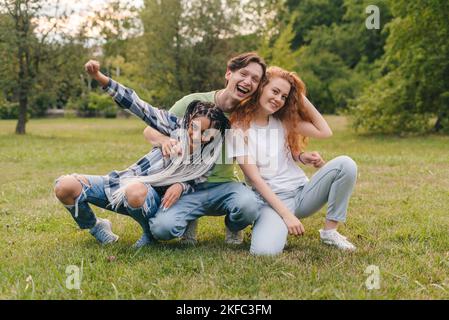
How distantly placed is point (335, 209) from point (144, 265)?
1336 mm

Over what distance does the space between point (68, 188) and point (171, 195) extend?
2.05ft

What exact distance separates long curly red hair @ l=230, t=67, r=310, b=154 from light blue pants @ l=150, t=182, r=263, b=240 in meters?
0.45

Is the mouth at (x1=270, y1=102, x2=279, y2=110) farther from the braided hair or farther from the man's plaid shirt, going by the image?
the man's plaid shirt

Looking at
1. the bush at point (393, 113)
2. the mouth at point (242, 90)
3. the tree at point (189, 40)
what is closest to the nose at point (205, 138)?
the mouth at point (242, 90)

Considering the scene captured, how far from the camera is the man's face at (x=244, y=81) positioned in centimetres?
341

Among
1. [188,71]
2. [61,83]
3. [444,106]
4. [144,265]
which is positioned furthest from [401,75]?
[144,265]

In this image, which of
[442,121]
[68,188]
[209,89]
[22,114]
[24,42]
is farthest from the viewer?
[209,89]

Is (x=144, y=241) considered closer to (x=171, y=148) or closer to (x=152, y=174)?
(x=152, y=174)

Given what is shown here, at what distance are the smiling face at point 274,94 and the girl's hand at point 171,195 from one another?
31.1 inches

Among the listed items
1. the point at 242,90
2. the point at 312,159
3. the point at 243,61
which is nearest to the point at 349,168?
the point at 312,159

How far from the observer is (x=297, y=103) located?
3623 millimetres

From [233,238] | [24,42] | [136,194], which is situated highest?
[24,42]

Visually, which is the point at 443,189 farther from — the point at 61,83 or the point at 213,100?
the point at 61,83

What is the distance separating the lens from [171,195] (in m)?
3.27
